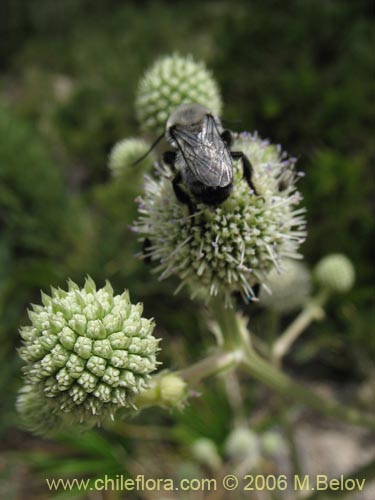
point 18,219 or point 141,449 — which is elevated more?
point 18,219

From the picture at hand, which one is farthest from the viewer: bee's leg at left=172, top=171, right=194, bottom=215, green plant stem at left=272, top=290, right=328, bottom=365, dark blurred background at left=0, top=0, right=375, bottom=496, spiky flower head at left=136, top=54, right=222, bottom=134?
dark blurred background at left=0, top=0, right=375, bottom=496

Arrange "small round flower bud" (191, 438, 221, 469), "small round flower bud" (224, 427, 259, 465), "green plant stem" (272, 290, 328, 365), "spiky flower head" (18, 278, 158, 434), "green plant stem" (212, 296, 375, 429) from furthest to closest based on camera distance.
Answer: "small round flower bud" (191, 438, 221, 469) < "small round flower bud" (224, 427, 259, 465) < "green plant stem" (272, 290, 328, 365) < "green plant stem" (212, 296, 375, 429) < "spiky flower head" (18, 278, 158, 434)

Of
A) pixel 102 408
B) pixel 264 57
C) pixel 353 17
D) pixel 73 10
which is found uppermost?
pixel 73 10

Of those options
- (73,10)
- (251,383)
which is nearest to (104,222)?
(251,383)

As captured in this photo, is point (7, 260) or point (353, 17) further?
point (353, 17)

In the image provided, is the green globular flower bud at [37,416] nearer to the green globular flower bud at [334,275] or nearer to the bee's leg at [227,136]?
the bee's leg at [227,136]

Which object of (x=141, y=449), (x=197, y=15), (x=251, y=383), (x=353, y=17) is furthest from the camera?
(x=197, y=15)

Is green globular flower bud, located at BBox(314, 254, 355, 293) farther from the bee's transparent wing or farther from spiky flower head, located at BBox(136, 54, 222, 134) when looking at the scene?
the bee's transparent wing

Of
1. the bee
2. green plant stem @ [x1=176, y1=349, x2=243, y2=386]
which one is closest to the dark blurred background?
the bee

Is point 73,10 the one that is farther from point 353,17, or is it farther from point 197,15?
point 353,17
